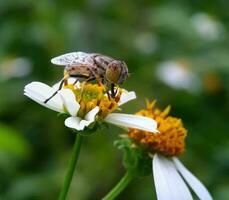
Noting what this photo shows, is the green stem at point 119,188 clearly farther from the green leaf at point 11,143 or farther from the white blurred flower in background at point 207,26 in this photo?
the white blurred flower in background at point 207,26

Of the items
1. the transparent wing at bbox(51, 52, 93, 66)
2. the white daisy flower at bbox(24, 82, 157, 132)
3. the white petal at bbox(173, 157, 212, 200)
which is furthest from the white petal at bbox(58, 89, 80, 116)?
the white petal at bbox(173, 157, 212, 200)

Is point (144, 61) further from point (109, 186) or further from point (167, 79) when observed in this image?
point (109, 186)

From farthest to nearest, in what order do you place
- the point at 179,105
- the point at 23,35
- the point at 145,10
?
the point at 145,10 → the point at 23,35 → the point at 179,105

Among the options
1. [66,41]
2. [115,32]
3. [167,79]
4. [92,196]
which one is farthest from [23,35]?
[92,196]

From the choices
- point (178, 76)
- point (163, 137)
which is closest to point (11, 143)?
point (163, 137)

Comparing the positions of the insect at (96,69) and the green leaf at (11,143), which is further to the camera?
the green leaf at (11,143)

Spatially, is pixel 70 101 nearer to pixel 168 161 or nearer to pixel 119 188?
pixel 119 188

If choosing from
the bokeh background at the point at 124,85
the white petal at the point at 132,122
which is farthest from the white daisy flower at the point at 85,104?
the bokeh background at the point at 124,85
